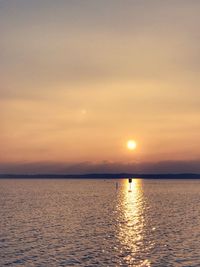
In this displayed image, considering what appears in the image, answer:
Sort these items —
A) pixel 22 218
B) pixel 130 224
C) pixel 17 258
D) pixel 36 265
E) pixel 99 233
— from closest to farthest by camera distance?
pixel 36 265 → pixel 17 258 → pixel 99 233 → pixel 130 224 → pixel 22 218

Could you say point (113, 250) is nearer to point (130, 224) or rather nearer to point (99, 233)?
point (99, 233)

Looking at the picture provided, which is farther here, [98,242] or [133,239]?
[133,239]

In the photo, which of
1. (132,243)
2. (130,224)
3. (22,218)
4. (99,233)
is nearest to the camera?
(132,243)

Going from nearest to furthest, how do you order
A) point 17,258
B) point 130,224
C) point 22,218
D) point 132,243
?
point 17,258 → point 132,243 → point 130,224 → point 22,218

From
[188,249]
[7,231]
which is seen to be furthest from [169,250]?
[7,231]

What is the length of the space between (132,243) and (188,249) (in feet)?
31.4

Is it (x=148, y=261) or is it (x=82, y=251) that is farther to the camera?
(x=82, y=251)

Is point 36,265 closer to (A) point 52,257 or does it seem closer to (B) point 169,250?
(A) point 52,257

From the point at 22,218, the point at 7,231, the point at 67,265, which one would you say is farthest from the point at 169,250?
the point at 22,218

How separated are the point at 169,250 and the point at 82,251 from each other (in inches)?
496

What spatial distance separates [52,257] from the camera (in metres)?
51.1

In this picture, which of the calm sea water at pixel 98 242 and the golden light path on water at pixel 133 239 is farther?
the golden light path on water at pixel 133 239

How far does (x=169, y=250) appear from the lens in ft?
185

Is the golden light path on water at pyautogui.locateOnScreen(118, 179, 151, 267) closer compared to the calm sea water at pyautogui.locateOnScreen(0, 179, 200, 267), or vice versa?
the calm sea water at pyautogui.locateOnScreen(0, 179, 200, 267)
